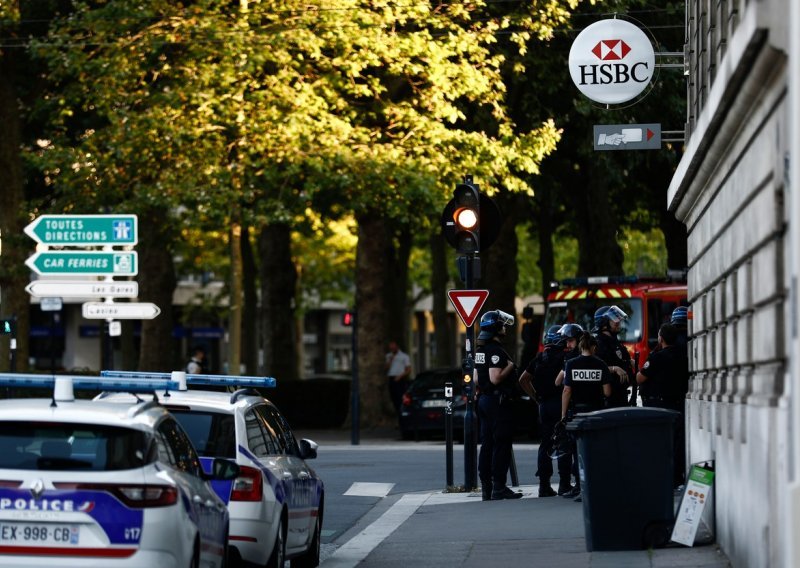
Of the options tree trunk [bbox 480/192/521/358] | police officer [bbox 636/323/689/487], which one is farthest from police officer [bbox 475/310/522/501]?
tree trunk [bbox 480/192/521/358]

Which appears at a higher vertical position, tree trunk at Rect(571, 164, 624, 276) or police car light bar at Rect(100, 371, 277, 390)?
tree trunk at Rect(571, 164, 624, 276)

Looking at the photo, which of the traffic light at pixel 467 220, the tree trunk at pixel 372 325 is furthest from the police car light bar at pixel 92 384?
the tree trunk at pixel 372 325

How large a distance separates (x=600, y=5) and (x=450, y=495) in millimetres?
14600

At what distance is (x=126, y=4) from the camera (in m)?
30.5

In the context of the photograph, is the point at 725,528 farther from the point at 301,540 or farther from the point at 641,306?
the point at 641,306

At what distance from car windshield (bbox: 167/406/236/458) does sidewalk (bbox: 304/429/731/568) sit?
221 centimetres

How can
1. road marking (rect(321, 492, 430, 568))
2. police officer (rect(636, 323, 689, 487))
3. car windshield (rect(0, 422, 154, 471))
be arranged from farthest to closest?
police officer (rect(636, 323, 689, 487)) < road marking (rect(321, 492, 430, 568)) < car windshield (rect(0, 422, 154, 471))

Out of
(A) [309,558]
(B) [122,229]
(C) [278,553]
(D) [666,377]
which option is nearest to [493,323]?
(D) [666,377]

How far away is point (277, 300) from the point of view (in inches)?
1565

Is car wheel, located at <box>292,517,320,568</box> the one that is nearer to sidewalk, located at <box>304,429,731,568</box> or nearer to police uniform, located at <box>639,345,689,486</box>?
sidewalk, located at <box>304,429,731,568</box>

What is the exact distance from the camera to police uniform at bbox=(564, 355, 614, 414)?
1622 centimetres

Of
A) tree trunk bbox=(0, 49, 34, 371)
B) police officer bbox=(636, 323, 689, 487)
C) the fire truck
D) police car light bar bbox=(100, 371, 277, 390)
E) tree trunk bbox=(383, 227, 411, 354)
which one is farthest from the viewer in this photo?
tree trunk bbox=(383, 227, 411, 354)

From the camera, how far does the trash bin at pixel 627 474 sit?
41.1 ft

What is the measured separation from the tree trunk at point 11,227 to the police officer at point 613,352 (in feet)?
55.6
